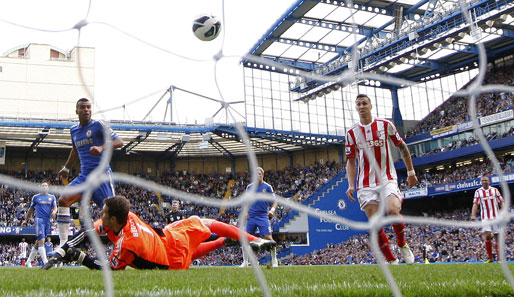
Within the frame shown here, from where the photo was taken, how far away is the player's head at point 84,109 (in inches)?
217

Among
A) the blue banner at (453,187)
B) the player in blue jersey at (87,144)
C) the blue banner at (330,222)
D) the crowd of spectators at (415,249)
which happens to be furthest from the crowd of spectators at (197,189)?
the player in blue jersey at (87,144)

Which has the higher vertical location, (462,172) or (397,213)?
(462,172)

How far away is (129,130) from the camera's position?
28.9 meters

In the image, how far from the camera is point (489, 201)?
30.5ft

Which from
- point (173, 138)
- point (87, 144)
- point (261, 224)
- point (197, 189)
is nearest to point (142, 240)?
point (87, 144)

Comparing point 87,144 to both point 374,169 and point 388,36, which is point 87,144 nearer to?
point 374,169

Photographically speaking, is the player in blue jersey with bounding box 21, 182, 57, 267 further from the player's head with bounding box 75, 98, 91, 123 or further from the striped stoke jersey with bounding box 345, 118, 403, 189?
the striped stoke jersey with bounding box 345, 118, 403, 189

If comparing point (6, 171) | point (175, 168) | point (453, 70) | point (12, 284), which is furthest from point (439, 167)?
point (12, 284)

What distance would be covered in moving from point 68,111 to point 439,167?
24016 mm

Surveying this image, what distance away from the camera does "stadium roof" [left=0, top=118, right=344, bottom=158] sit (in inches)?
1111

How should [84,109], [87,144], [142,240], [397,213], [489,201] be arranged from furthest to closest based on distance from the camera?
[489,201]
[87,144]
[84,109]
[397,213]
[142,240]

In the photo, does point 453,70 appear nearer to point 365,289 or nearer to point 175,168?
point 175,168

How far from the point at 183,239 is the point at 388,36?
25.0 meters

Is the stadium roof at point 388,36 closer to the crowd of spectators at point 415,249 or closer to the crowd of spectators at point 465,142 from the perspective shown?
the crowd of spectators at point 465,142
